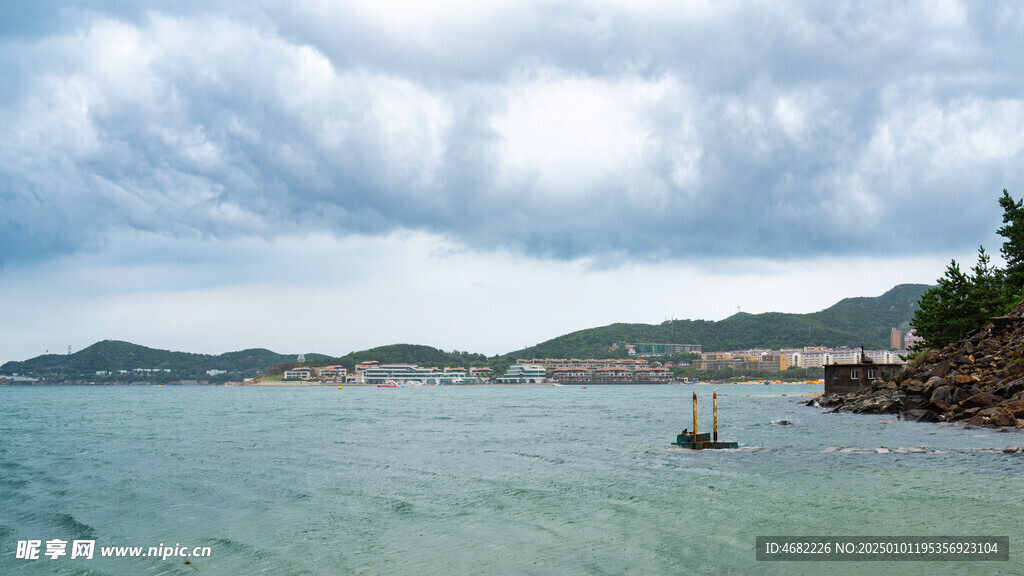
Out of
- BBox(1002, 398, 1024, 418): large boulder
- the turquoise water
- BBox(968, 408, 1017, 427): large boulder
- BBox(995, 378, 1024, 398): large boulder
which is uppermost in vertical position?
BBox(995, 378, 1024, 398): large boulder

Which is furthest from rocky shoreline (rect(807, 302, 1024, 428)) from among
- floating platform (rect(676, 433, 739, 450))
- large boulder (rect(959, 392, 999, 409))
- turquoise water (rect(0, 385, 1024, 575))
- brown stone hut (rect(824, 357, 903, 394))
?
brown stone hut (rect(824, 357, 903, 394))

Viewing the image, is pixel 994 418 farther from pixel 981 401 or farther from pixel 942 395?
pixel 942 395

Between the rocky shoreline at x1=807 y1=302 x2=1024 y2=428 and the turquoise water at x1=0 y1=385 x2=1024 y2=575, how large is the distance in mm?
3605

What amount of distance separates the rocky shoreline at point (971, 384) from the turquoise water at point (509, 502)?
360 centimetres

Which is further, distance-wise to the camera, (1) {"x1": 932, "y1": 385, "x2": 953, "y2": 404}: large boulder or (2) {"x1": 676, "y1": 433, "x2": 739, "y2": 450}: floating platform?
(1) {"x1": 932, "y1": 385, "x2": 953, "y2": 404}: large boulder

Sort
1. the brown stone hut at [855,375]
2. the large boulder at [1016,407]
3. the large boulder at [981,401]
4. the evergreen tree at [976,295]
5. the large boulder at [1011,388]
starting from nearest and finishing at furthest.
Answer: the large boulder at [1016,407]
the large boulder at [1011,388]
the large boulder at [981,401]
the evergreen tree at [976,295]
the brown stone hut at [855,375]

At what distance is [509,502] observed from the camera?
23109 mm

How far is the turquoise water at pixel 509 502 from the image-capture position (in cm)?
1617

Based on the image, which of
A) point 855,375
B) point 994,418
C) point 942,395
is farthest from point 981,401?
point 855,375

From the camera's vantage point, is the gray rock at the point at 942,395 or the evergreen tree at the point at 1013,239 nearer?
the gray rock at the point at 942,395

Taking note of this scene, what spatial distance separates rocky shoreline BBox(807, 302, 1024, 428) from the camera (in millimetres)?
42312

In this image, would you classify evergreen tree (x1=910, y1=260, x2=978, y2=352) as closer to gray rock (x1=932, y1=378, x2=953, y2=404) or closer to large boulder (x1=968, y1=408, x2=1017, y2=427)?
gray rock (x1=932, y1=378, x2=953, y2=404)

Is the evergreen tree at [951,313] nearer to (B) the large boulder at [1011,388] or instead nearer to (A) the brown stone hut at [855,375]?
(A) the brown stone hut at [855,375]

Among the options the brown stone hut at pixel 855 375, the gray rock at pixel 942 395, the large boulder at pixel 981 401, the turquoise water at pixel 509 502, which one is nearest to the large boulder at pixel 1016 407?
the large boulder at pixel 981 401
